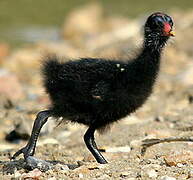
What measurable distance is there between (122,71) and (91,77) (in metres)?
0.31

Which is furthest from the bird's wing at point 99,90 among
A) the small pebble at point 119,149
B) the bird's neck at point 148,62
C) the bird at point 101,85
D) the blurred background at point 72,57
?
the small pebble at point 119,149

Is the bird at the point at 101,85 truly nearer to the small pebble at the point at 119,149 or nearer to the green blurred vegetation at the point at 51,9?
the small pebble at the point at 119,149

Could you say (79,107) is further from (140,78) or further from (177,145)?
(177,145)

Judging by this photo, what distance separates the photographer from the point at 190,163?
553 centimetres

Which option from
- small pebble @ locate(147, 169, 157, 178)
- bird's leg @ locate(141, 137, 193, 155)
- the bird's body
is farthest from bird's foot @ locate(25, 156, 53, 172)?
bird's leg @ locate(141, 137, 193, 155)

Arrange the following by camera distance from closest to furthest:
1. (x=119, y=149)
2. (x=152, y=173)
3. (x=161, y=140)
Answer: (x=152, y=173)
(x=161, y=140)
(x=119, y=149)

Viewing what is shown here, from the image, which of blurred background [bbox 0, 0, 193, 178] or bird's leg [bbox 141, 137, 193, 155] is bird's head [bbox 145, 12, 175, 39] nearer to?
blurred background [bbox 0, 0, 193, 178]

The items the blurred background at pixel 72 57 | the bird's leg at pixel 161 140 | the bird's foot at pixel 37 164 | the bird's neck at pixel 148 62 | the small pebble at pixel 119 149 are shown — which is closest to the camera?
the bird's foot at pixel 37 164

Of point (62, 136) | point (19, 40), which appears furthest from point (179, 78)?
point (19, 40)

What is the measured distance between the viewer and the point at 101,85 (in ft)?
18.4

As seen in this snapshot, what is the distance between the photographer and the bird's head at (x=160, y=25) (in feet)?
19.0

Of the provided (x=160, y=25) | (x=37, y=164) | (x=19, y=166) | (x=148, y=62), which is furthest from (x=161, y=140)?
(x=19, y=166)

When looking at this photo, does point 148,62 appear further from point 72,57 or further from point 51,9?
point 51,9

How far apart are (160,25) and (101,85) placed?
2.74 ft
